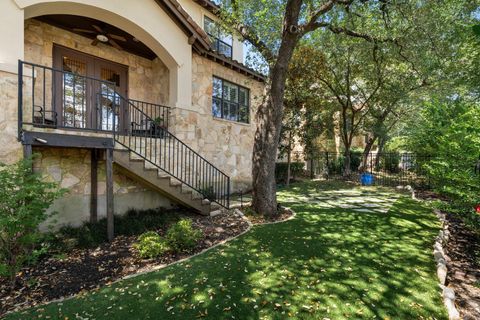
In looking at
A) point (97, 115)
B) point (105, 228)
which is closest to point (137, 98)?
point (97, 115)

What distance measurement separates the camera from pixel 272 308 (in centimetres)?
304

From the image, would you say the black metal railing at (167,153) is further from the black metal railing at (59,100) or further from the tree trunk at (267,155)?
the tree trunk at (267,155)

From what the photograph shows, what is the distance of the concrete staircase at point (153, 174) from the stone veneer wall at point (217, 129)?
5.09ft

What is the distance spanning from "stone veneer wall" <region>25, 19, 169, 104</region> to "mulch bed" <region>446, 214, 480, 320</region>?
8209 millimetres

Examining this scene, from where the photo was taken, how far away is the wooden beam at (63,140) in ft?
14.7

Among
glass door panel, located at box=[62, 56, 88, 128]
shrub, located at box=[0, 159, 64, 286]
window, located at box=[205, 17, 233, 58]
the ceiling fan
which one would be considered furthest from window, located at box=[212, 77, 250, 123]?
shrub, located at box=[0, 159, 64, 286]

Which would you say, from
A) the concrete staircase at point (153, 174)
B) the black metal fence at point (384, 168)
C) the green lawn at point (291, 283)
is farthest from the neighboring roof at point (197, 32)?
the black metal fence at point (384, 168)

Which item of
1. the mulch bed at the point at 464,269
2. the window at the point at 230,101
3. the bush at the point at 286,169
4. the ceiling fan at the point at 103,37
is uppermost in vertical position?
the ceiling fan at the point at 103,37

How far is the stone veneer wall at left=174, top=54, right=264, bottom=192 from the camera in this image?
837 centimetres

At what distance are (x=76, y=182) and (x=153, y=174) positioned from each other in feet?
5.69

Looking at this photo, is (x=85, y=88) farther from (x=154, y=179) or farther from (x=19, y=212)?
(x=19, y=212)

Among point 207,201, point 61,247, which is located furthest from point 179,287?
point 207,201

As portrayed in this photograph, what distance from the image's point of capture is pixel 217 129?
379 inches

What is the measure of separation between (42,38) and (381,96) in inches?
577
